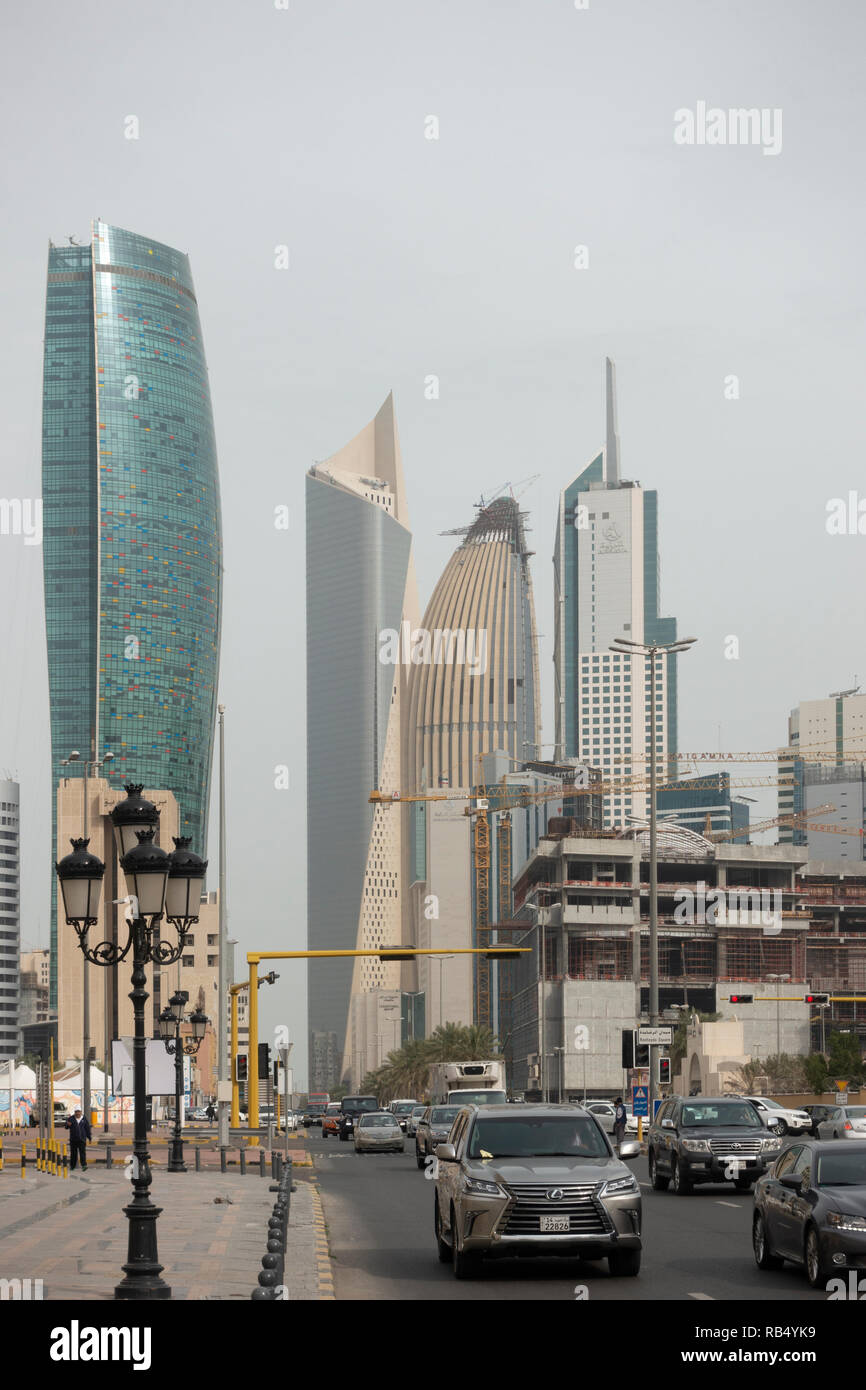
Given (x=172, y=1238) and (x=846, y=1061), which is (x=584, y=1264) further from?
(x=846, y=1061)

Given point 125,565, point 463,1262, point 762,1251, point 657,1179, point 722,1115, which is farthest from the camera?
point 125,565

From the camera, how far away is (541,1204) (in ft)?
53.4

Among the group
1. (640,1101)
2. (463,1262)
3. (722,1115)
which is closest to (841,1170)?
(463,1262)

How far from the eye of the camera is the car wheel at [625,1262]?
16.6 meters

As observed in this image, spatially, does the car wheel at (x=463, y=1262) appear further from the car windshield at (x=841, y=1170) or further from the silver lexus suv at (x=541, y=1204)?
the car windshield at (x=841, y=1170)

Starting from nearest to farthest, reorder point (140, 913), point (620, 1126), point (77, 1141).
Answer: point (140, 913)
point (77, 1141)
point (620, 1126)

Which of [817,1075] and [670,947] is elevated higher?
[670,947]

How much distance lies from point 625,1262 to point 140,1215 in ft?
14.9

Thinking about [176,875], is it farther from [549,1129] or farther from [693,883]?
[693,883]

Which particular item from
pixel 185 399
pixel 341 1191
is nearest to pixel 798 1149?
pixel 341 1191

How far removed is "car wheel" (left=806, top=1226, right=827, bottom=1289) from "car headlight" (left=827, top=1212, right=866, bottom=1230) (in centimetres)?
31
